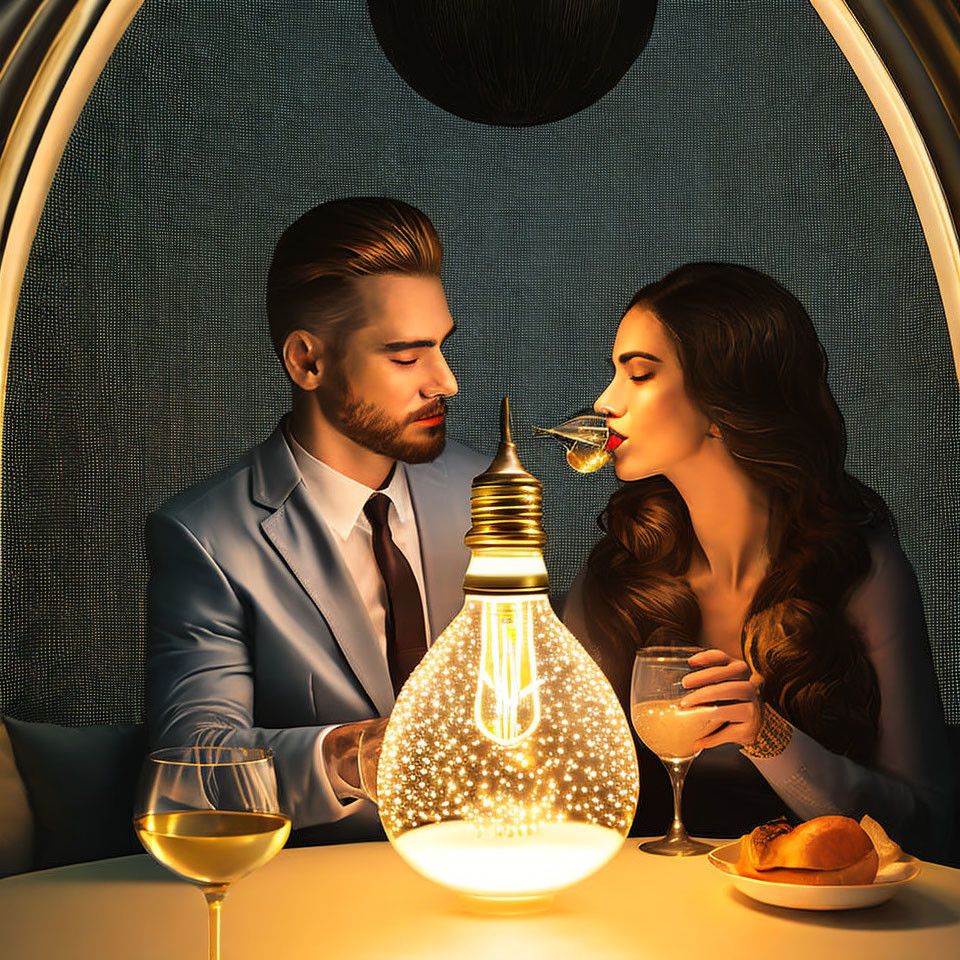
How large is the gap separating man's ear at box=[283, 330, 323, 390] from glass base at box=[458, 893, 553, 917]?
0.85 metres

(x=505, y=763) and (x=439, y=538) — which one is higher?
(x=439, y=538)

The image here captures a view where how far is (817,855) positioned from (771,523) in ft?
2.17

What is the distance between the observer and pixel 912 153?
1738mm

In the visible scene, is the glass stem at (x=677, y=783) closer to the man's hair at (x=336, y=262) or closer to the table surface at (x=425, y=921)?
the table surface at (x=425, y=921)

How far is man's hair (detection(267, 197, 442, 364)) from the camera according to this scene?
5.54 ft

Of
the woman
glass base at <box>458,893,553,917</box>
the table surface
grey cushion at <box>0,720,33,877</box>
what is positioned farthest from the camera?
the woman

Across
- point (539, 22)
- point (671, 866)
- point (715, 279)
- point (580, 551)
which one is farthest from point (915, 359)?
point (671, 866)

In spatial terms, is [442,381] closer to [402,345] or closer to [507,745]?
[402,345]

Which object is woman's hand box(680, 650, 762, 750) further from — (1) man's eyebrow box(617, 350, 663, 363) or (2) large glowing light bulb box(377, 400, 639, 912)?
(1) man's eyebrow box(617, 350, 663, 363)

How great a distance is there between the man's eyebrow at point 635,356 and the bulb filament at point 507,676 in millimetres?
672

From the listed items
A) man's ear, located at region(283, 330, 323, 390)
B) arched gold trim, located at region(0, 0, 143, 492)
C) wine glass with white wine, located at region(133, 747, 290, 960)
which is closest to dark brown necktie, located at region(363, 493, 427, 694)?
man's ear, located at region(283, 330, 323, 390)

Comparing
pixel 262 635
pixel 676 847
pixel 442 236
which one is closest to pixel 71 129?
pixel 442 236

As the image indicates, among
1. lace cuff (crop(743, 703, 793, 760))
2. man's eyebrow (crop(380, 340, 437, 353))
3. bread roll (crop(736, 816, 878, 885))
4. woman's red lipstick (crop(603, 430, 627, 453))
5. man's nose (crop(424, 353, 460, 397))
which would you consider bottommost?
bread roll (crop(736, 816, 878, 885))

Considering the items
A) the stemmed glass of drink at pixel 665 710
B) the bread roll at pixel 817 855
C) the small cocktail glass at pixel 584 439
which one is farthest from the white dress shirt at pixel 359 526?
the bread roll at pixel 817 855
